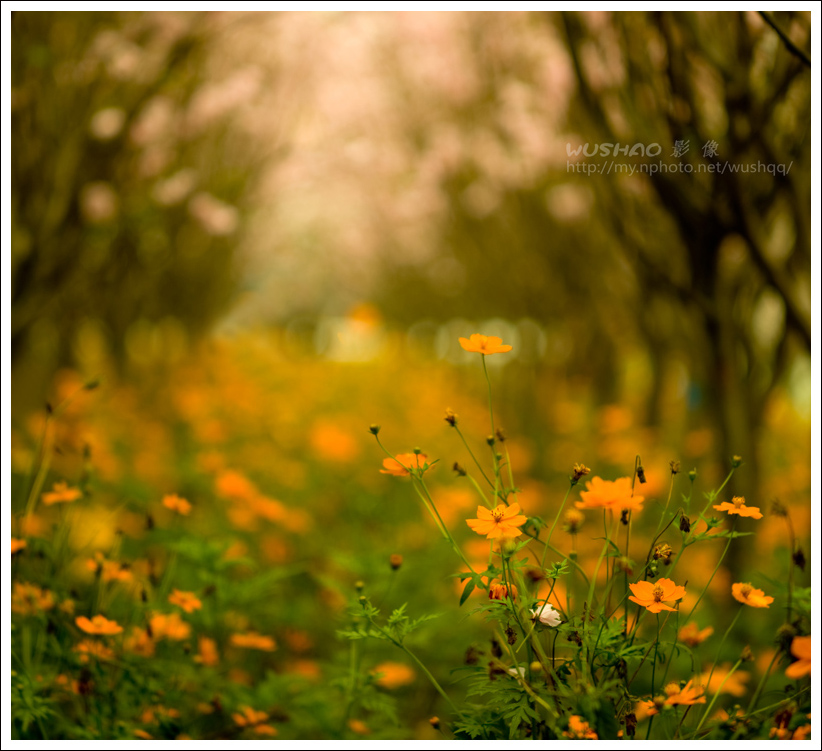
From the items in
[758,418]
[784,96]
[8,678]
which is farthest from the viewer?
[758,418]

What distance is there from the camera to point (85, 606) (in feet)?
4.35

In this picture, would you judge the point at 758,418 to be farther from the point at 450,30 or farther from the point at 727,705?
the point at 450,30

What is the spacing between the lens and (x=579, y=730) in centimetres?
83

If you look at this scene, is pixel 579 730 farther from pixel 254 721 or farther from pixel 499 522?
pixel 254 721

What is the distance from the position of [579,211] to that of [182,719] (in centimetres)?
411

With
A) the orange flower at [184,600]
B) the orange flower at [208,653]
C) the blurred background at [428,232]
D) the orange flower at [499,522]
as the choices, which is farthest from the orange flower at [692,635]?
the orange flower at [208,653]

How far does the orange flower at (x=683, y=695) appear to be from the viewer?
0.86m

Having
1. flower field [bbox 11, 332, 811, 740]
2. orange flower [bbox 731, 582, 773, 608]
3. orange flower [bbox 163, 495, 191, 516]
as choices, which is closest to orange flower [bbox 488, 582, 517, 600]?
flower field [bbox 11, 332, 811, 740]

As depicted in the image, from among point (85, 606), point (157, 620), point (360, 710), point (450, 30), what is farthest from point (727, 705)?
point (450, 30)

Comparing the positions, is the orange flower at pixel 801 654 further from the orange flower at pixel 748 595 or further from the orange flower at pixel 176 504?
the orange flower at pixel 176 504

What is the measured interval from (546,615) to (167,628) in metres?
0.89

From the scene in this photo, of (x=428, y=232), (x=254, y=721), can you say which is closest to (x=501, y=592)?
(x=254, y=721)

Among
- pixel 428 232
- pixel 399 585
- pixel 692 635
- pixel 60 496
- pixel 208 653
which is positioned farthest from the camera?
pixel 428 232

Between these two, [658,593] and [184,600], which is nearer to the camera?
[658,593]
